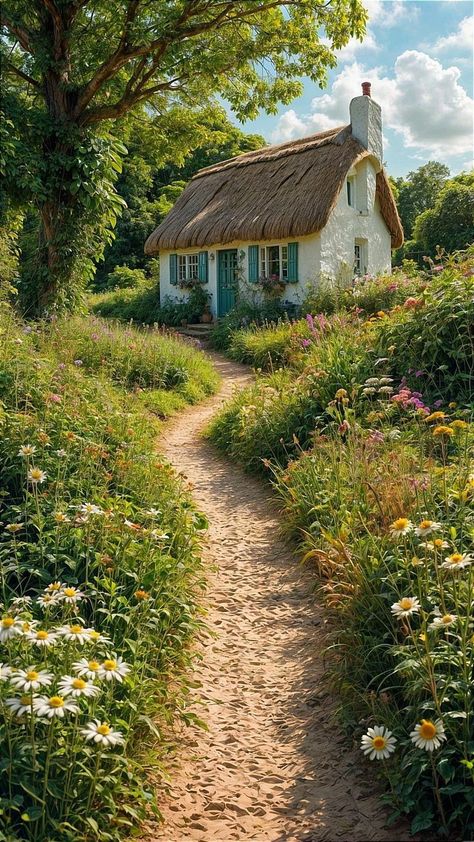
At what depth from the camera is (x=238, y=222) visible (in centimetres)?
1761

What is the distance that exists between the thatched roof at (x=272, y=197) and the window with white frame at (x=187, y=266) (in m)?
0.64

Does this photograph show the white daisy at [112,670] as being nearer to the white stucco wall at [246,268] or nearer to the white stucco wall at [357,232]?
the white stucco wall at [357,232]

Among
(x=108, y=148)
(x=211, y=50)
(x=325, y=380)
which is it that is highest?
(x=211, y=50)

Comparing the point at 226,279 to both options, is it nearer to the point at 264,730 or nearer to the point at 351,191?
the point at 351,191

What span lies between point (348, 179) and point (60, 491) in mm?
15334

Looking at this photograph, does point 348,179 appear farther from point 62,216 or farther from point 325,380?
point 325,380

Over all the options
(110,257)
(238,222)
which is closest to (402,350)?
(238,222)

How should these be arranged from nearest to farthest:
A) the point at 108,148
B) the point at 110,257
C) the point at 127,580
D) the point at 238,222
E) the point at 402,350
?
the point at 127,580, the point at 402,350, the point at 108,148, the point at 238,222, the point at 110,257

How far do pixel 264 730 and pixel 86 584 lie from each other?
1.24 m

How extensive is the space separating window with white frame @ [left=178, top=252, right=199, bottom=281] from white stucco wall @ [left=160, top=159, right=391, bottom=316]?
0.22m

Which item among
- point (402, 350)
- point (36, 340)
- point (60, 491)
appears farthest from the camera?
point (36, 340)

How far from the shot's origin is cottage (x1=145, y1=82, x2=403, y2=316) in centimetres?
1652

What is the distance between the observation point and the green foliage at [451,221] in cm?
2613

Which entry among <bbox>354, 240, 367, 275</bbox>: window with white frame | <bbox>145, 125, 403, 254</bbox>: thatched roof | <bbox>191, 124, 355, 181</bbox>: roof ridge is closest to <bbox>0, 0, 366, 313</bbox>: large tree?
<bbox>145, 125, 403, 254</bbox>: thatched roof
